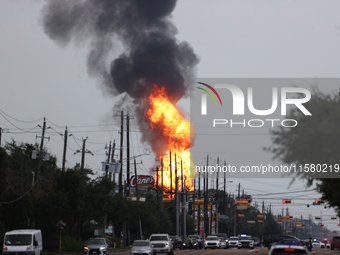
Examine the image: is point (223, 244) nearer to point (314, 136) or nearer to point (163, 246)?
point (163, 246)

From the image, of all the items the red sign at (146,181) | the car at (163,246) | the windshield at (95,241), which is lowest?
the car at (163,246)

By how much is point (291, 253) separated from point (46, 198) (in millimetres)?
35511

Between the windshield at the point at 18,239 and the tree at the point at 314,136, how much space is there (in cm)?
1962

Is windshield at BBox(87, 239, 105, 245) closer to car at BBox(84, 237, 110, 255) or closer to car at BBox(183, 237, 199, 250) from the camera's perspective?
car at BBox(84, 237, 110, 255)

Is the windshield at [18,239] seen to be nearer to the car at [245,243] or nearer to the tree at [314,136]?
the tree at [314,136]

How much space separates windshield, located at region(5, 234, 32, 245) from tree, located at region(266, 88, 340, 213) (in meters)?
19.6

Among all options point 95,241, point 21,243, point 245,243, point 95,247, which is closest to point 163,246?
point 95,241

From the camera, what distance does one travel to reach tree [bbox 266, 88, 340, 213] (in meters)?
19.4

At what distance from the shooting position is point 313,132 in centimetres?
1961

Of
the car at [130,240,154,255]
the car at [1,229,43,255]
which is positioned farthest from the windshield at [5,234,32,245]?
the car at [130,240,154,255]

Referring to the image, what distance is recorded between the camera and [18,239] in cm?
3438

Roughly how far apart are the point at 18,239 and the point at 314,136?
22623 millimetres

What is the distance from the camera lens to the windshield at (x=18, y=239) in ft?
112

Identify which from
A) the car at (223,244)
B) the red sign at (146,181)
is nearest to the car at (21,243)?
the car at (223,244)
